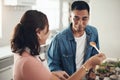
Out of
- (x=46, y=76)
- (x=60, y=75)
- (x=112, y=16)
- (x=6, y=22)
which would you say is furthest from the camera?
(x=6, y=22)

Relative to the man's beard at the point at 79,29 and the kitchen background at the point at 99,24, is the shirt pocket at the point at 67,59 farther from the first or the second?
the kitchen background at the point at 99,24

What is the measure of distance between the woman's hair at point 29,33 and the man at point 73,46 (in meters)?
0.58

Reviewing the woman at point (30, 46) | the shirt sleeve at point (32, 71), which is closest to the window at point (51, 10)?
the woman at point (30, 46)

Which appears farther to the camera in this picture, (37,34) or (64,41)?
(64,41)

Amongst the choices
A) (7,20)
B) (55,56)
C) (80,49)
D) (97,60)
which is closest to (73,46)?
(80,49)

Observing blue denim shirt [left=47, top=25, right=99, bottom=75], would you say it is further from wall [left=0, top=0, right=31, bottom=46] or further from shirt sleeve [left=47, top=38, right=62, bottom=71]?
wall [left=0, top=0, right=31, bottom=46]

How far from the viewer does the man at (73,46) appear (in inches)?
74.2

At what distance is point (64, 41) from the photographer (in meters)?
1.94

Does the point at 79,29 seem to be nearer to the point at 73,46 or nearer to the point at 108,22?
the point at 73,46

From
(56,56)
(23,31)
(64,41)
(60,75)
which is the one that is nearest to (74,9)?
(64,41)

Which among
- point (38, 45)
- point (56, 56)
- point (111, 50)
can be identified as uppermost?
point (38, 45)

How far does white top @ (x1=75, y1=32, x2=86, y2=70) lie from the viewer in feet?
6.27

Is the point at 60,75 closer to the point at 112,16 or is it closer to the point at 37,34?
the point at 37,34

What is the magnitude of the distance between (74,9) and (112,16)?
1.78 meters
